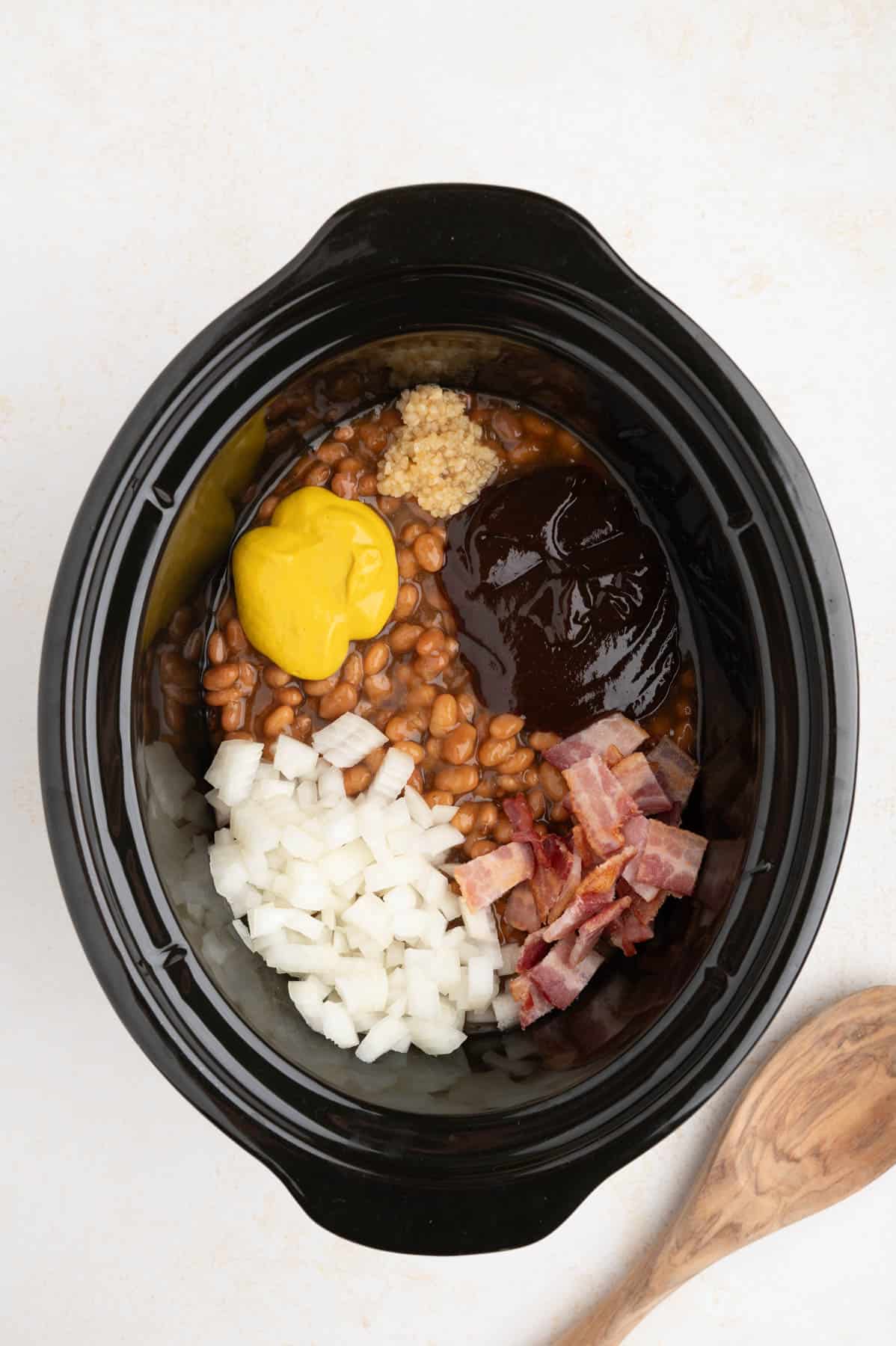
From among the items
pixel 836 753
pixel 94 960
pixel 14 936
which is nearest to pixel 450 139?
pixel 836 753

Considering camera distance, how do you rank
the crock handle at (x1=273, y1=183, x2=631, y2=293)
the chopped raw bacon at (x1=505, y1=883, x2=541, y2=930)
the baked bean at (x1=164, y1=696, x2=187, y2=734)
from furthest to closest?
the chopped raw bacon at (x1=505, y1=883, x2=541, y2=930), the baked bean at (x1=164, y1=696, x2=187, y2=734), the crock handle at (x1=273, y1=183, x2=631, y2=293)

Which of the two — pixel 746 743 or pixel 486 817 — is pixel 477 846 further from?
pixel 746 743

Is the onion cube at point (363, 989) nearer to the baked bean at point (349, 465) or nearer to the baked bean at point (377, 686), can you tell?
the baked bean at point (377, 686)

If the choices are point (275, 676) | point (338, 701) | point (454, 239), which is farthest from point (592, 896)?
point (454, 239)

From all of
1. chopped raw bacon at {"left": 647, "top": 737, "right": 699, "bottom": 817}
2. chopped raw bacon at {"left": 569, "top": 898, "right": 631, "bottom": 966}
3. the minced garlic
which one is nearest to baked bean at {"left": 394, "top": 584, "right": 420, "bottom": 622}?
the minced garlic

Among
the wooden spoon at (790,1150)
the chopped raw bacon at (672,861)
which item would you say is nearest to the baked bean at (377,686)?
the chopped raw bacon at (672,861)

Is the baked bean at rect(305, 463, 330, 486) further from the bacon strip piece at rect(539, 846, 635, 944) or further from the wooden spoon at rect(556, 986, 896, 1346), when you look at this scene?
the wooden spoon at rect(556, 986, 896, 1346)
